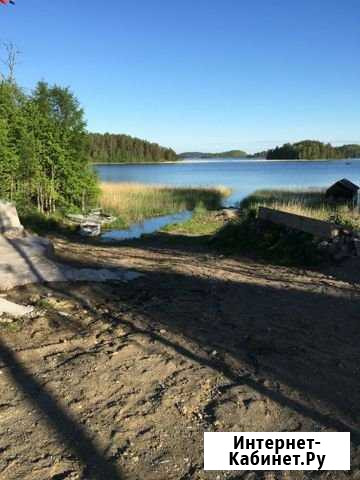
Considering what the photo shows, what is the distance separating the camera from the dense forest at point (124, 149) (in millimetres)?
159250

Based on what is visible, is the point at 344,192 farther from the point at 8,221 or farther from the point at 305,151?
the point at 305,151

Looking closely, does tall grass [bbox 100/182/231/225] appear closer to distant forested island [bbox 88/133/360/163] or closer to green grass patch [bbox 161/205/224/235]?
green grass patch [bbox 161/205/224/235]

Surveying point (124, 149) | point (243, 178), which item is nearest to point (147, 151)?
point (124, 149)

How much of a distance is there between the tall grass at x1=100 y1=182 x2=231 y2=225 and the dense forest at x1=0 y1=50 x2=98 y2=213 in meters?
3.56

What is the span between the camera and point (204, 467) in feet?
9.15

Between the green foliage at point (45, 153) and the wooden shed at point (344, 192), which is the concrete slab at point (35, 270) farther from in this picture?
the wooden shed at point (344, 192)

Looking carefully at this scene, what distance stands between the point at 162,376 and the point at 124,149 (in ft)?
548

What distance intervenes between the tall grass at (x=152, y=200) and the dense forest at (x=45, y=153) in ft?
11.7

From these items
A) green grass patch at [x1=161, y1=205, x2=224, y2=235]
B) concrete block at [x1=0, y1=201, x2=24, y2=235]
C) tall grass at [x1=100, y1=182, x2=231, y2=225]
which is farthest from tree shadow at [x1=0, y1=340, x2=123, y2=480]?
tall grass at [x1=100, y1=182, x2=231, y2=225]

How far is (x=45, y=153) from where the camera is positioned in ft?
73.0

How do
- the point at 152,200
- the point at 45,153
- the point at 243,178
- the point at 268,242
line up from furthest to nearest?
1. the point at 243,178
2. the point at 152,200
3. the point at 45,153
4. the point at 268,242

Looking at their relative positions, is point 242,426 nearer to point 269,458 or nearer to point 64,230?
point 269,458

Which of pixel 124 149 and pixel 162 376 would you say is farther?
pixel 124 149

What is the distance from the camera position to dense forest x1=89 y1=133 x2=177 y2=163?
15925cm
